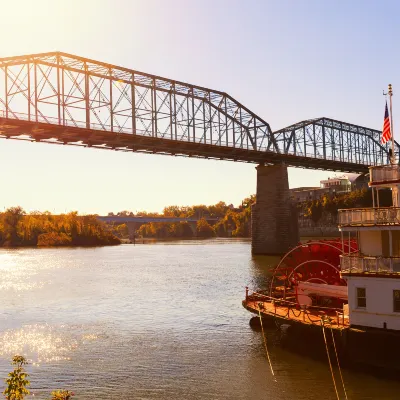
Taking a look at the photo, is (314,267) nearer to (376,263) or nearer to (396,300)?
(376,263)

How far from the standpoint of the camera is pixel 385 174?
25.2 meters

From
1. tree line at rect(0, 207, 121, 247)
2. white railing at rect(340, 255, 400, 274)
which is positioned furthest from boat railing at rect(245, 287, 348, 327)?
tree line at rect(0, 207, 121, 247)

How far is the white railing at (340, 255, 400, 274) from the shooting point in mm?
23031

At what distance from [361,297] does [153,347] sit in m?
10.9

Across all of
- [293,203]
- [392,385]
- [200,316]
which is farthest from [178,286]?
[293,203]

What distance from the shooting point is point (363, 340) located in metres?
22.8

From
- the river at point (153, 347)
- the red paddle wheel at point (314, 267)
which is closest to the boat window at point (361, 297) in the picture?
the river at point (153, 347)

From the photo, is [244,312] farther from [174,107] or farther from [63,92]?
[174,107]

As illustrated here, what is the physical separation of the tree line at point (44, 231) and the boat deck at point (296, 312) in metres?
117

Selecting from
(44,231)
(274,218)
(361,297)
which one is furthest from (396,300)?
(44,231)

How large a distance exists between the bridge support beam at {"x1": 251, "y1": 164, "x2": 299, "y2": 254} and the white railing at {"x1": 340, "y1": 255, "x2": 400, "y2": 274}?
6519 cm

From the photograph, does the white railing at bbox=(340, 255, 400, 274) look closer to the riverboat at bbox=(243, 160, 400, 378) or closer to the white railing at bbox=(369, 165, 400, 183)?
the riverboat at bbox=(243, 160, 400, 378)

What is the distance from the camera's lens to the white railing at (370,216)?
23516mm

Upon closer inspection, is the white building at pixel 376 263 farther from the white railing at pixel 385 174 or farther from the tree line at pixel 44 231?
the tree line at pixel 44 231
